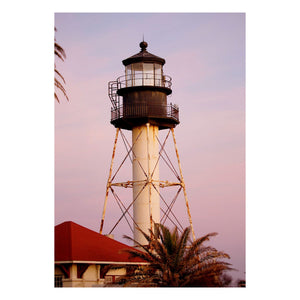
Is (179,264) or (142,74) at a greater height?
(142,74)

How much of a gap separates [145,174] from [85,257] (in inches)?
439

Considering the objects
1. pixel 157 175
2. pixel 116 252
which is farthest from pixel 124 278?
pixel 157 175

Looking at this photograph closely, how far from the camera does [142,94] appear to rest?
3962cm

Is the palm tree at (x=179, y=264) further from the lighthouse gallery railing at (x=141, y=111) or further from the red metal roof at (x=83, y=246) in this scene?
the lighthouse gallery railing at (x=141, y=111)

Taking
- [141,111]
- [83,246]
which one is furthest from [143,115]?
[83,246]

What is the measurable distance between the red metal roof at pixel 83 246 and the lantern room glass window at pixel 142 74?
34.1ft

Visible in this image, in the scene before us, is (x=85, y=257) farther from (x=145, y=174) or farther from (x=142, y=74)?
(x=142, y=74)

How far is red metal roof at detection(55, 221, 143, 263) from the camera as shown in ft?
94.8

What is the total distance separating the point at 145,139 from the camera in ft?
131

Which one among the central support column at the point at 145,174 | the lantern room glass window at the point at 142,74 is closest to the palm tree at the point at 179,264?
the central support column at the point at 145,174

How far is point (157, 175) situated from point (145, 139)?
81.2 inches

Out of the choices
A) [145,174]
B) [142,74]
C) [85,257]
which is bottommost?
[85,257]
